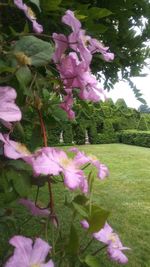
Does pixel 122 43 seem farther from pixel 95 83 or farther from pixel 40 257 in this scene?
pixel 40 257

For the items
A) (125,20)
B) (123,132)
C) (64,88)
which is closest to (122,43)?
(125,20)

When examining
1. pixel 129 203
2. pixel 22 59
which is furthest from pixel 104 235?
pixel 129 203

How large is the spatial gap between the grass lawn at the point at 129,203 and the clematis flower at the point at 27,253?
0.29m

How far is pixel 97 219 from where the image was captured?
2.06 feet

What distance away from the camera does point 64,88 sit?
2.60ft

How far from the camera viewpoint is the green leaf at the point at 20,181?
2.26 ft

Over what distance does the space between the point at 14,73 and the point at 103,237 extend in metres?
0.33

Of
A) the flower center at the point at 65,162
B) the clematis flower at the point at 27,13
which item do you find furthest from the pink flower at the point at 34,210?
the clematis flower at the point at 27,13

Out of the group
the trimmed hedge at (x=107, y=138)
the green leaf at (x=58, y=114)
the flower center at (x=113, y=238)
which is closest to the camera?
the flower center at (x=113, y=238)

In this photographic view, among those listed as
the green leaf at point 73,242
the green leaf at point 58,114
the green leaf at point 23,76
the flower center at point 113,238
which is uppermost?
the green leaf at point 23,76

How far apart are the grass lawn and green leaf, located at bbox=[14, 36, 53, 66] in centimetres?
31

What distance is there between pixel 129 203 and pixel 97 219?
4963 millimetres

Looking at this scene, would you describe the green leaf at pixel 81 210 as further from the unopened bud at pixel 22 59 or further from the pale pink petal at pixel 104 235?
the unopened bud at pixel 22 59

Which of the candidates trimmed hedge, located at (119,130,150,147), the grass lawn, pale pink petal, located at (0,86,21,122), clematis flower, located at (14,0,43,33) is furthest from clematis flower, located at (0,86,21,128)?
trimmed hedge, located at (119,130,150,147)
